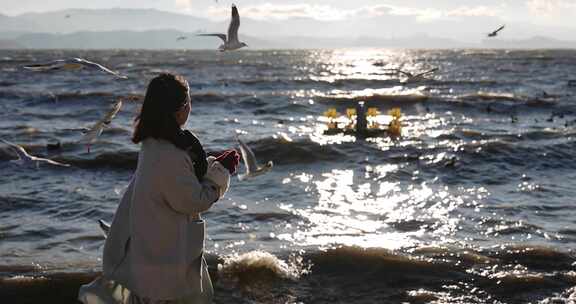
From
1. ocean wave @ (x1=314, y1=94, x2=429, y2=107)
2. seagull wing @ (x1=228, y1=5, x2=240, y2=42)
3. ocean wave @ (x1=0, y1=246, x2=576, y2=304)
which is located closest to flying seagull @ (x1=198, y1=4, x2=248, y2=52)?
seagull wing @ (x1=228, y1=5, x2=240, y2=42)

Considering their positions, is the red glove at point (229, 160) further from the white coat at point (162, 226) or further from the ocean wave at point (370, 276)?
the ocean wave at point (370, 276)

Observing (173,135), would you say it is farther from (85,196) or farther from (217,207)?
(85,196)

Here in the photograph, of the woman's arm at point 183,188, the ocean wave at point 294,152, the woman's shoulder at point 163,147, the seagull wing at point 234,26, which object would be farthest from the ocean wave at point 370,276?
the ocean wave at point 294,152

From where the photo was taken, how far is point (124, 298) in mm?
4438

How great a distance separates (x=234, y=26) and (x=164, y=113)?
3200mm

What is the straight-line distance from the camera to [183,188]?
3.96 metres

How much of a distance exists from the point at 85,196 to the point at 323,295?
623 centimetres

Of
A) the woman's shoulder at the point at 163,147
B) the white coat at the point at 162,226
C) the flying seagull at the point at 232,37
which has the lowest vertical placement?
the white coat at the point at 162,226

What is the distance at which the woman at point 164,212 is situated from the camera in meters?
3.99

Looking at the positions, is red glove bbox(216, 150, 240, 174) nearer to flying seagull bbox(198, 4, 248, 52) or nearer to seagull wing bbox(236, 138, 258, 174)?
seagull wing bbox(236, 138, 258, 174)

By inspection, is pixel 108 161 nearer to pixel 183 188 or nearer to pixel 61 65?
pixel 61 65

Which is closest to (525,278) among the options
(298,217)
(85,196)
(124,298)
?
(298,217)

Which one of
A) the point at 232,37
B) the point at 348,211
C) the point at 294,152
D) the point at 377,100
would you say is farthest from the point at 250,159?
the point at 377,100

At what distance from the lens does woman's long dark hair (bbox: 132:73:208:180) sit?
13.1 feet
